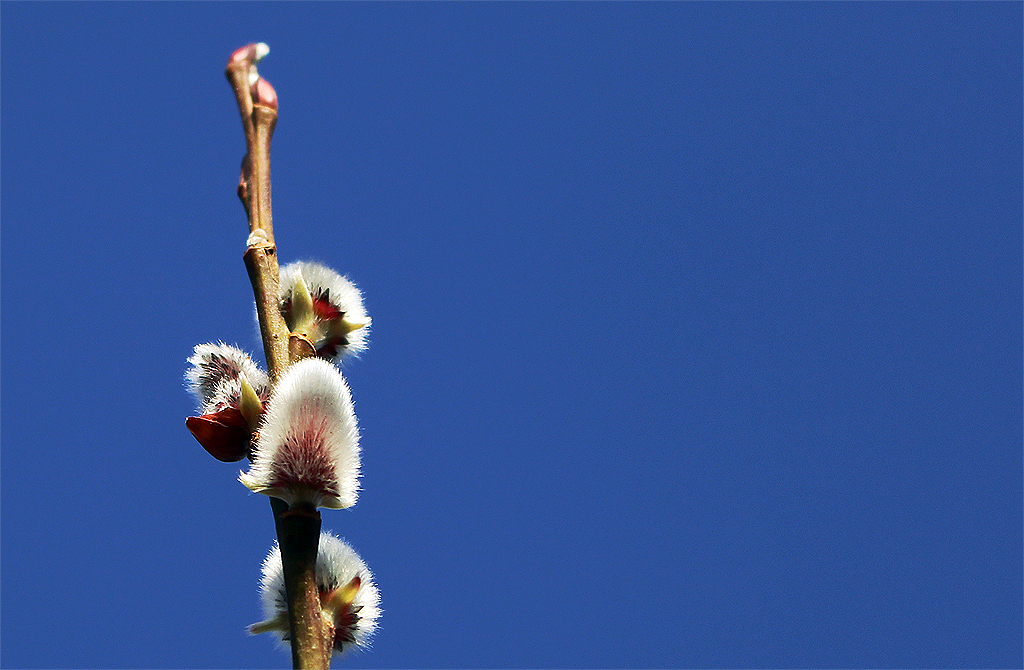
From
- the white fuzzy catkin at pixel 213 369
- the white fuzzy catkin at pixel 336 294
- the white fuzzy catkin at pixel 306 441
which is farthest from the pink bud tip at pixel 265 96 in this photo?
the white fuzzy catkin at pixel 306 441

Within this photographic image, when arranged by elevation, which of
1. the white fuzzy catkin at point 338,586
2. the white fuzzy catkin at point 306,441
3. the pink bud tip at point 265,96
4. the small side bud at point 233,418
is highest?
the pink bud tip at point 265,96

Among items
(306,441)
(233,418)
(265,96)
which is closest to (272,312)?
(233,418)

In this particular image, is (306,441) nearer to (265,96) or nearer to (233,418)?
(233,418)

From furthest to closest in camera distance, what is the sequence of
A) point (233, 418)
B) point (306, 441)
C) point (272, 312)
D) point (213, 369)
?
1. point (213, 369)
2. point (272, 312)
3. point (233, 418)
4. point (306, 441)

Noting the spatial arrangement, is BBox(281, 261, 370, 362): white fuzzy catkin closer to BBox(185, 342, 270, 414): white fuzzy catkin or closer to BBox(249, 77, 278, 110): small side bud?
BBox(185, 342, 270, 414): white fuzzy catkin

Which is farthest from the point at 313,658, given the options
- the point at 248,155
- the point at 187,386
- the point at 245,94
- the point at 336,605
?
the point at 245,94

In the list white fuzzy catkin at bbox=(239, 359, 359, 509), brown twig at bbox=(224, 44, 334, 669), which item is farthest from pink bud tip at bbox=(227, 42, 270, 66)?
white fuzzy catkin at bbox=(239, 359, 359, 509)

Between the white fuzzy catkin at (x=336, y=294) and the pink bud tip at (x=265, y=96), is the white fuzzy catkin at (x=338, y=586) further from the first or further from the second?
the pink bud tip at (x=265, y=96)
